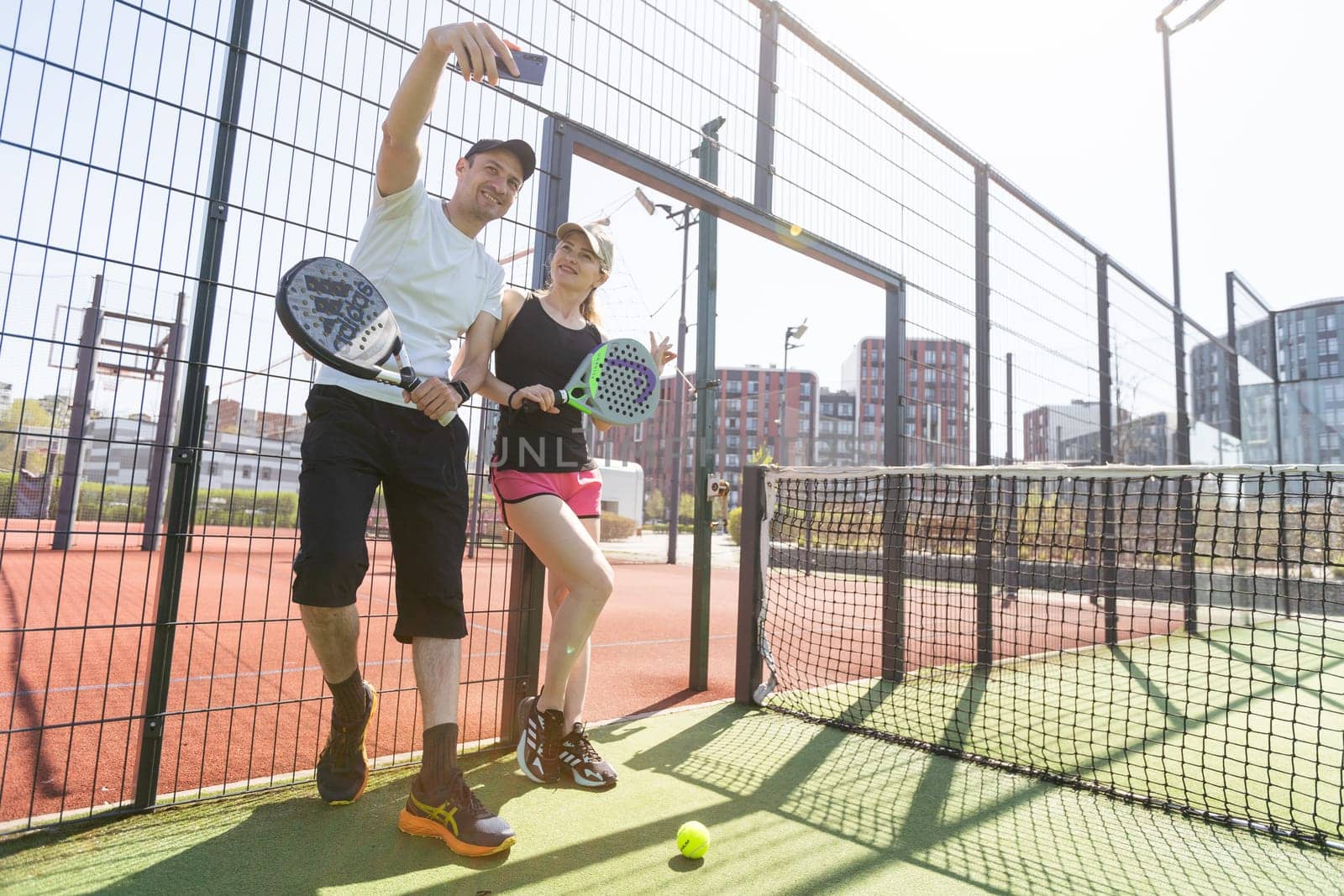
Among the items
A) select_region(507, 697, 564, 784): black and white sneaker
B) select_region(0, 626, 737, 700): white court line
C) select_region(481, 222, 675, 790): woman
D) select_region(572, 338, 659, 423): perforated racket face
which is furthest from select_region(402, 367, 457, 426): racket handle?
select_region(507, 697, 564, 784): black and white sneaker

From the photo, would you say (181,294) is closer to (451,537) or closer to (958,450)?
(451,537)

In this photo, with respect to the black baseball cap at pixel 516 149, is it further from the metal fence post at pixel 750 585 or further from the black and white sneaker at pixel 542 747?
the metal fence post at pixel 750 585

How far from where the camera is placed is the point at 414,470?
2.25m

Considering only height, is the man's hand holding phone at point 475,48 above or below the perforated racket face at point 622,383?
above

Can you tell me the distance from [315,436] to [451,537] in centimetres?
50

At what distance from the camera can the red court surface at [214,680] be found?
94.7 inches

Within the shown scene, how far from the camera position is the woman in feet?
8.46

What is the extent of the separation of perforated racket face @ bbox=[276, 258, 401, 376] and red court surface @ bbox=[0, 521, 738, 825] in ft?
2.06

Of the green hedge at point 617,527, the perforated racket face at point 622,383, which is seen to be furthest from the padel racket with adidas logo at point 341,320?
the green hedge at point 617,527

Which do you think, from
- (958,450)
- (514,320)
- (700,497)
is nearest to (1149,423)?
(958,450)

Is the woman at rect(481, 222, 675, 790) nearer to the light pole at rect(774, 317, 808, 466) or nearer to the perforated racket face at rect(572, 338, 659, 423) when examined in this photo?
the perforated racket face at rect(572, 338, 659, 423)

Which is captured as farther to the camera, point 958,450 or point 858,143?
point 958,450

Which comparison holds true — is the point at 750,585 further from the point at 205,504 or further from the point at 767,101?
the point at 767,101

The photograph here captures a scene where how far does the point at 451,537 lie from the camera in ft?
7.70
